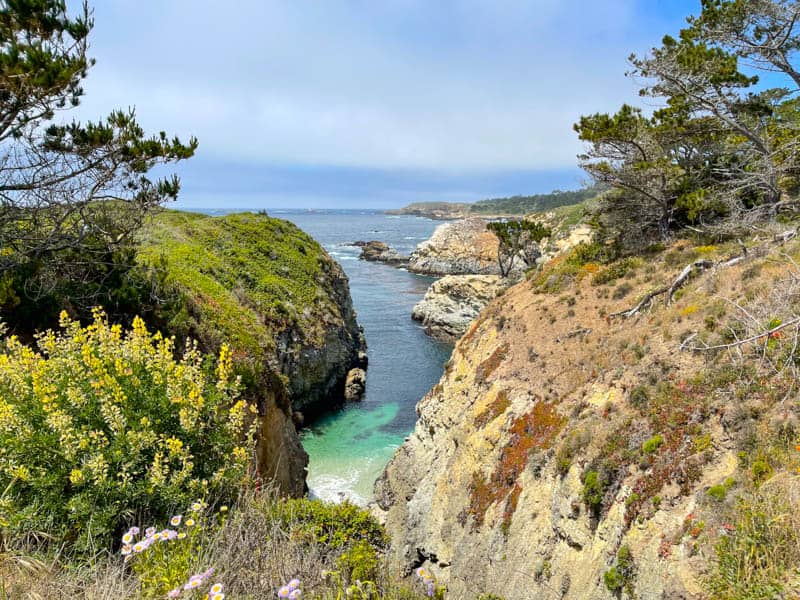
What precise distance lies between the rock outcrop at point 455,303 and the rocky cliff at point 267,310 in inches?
404

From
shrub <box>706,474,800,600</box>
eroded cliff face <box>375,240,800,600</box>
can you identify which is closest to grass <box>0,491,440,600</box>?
eroded cliff face <box>375,240,800,600</box>

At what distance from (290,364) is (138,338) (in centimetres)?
2361

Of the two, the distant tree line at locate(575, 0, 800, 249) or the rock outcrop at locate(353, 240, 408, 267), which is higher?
the distant tree line at locate(575, 0, 800, 249)

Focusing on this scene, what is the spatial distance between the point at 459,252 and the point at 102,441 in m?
79.8

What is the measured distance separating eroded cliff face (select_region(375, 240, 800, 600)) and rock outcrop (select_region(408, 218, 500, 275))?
57.9 meters

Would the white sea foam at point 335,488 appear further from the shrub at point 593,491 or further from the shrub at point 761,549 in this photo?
the shrub at point 761,549

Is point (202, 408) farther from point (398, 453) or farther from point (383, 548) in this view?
point (398, 453)

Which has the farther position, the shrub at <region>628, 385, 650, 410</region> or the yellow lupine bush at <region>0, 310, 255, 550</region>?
the shrub at <region>628, 385, 650, 410</region>

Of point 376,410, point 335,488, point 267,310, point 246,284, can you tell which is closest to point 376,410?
point 376,410

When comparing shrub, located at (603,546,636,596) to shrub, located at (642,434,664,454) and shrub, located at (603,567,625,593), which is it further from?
shrub, located at (642,434,664,454)

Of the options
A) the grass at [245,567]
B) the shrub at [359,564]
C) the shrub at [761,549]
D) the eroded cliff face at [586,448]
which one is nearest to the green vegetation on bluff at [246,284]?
the eroded cliff face at [586,448]

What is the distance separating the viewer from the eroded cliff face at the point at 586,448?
8.41m

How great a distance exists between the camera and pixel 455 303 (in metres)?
50.6

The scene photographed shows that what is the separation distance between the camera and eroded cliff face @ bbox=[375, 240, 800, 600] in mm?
8406
